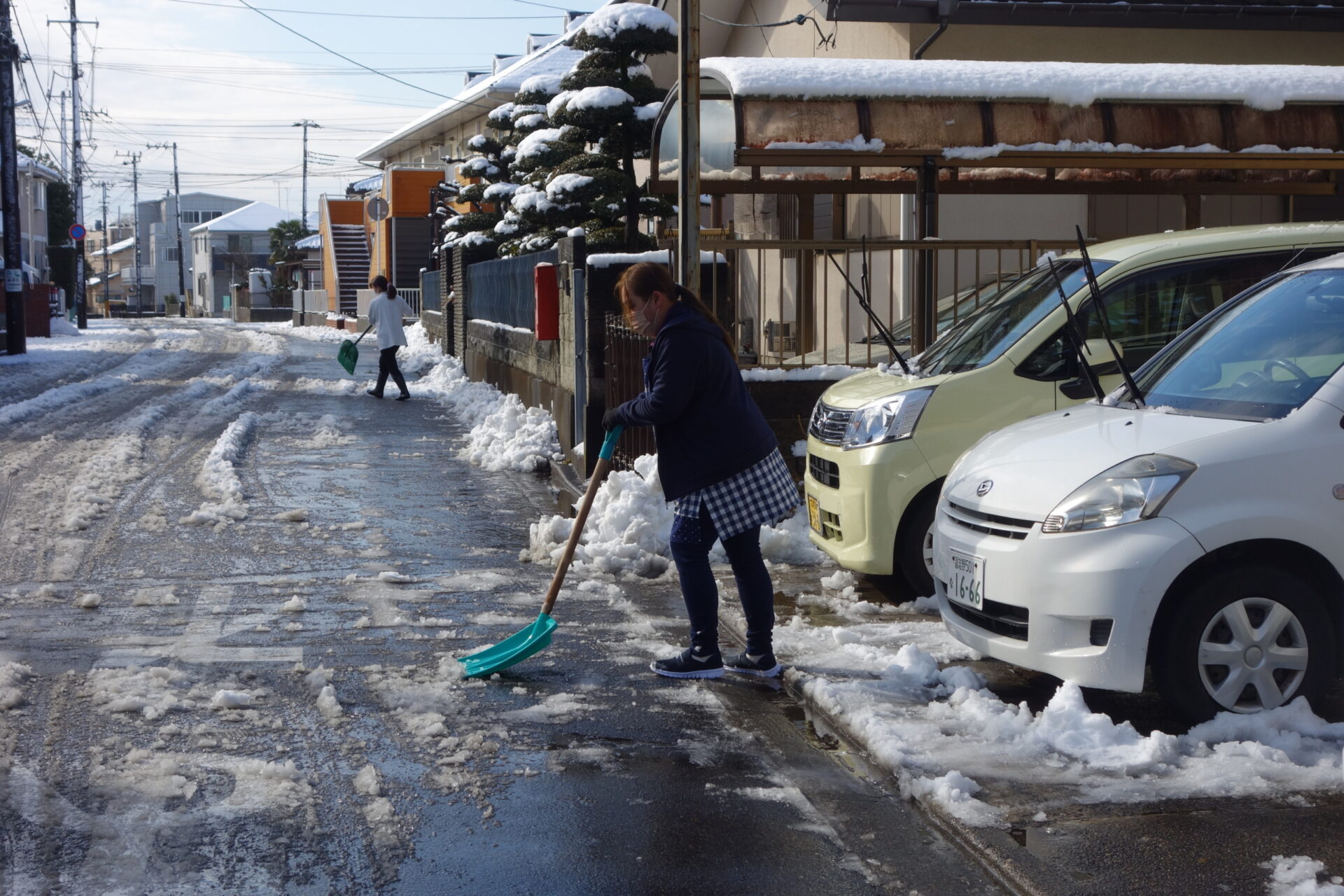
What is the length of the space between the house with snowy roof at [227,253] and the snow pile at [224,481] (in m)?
82.5

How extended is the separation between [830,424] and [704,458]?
199 centimetres

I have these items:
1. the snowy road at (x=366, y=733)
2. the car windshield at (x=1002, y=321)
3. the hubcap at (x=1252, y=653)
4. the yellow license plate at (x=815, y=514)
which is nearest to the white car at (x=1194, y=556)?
the hubcap at (x=1252, y=653)

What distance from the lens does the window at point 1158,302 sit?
6934 millimetres

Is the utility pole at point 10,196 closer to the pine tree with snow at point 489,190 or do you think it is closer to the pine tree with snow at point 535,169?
the pine tree with snow at point 489,190

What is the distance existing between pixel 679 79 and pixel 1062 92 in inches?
122

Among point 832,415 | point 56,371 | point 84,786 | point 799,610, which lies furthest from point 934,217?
point 56,371

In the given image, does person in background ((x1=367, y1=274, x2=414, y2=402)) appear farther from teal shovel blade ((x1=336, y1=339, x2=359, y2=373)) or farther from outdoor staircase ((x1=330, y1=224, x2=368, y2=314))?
outdoor staircase ((x1=330, y1=224, x2=368, y2=314))

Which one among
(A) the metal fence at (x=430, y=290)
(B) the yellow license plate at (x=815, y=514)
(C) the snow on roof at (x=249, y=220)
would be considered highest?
(C) the snow on roof at (x=249, y=220)

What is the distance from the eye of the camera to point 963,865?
12.7 feet

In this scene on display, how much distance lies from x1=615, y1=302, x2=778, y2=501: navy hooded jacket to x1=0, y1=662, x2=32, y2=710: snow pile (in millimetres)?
2607

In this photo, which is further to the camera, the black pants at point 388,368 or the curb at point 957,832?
the black pants at point 388,368

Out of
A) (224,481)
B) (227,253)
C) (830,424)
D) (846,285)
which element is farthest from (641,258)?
(227,253)

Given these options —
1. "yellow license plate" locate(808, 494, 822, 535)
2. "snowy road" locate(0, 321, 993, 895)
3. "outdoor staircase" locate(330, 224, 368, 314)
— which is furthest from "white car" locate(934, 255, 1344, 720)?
"outdoor staircase" locate(330, 224, 368, 314)

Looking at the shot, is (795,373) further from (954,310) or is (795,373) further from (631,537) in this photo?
(631,537)
